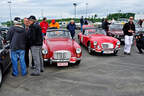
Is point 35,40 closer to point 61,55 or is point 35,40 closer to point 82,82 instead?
point 61,55

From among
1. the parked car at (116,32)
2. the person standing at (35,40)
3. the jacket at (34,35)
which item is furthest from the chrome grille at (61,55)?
the parked car at (116,32)

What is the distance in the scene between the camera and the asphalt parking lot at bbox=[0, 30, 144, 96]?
3.85 meters

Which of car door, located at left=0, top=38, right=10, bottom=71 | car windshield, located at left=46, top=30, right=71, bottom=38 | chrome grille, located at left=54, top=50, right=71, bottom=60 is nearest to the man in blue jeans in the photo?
car door, located at left=0, top=38, right=10, bottom=71

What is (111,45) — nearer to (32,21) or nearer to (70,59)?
(70,59)

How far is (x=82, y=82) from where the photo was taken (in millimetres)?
4508

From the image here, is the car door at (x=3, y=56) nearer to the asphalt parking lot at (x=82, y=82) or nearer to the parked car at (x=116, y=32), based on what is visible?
the asphalt parking lot at (x=82, y=82)

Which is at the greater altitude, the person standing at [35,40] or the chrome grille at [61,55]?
the person standing at [35,40]

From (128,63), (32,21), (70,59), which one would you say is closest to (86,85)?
(70,59)

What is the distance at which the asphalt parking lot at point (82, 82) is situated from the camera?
3.85m

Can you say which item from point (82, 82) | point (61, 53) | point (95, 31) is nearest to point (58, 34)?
point (61, 53)

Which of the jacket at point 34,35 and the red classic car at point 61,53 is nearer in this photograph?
the jacket at point 34,35

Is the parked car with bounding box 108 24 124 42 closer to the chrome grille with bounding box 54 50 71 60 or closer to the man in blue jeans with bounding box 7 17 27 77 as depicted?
the chrome grille with bounding box 54 50 71 60

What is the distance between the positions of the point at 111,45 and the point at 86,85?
396 centimetres

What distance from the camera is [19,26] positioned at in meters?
4.87
